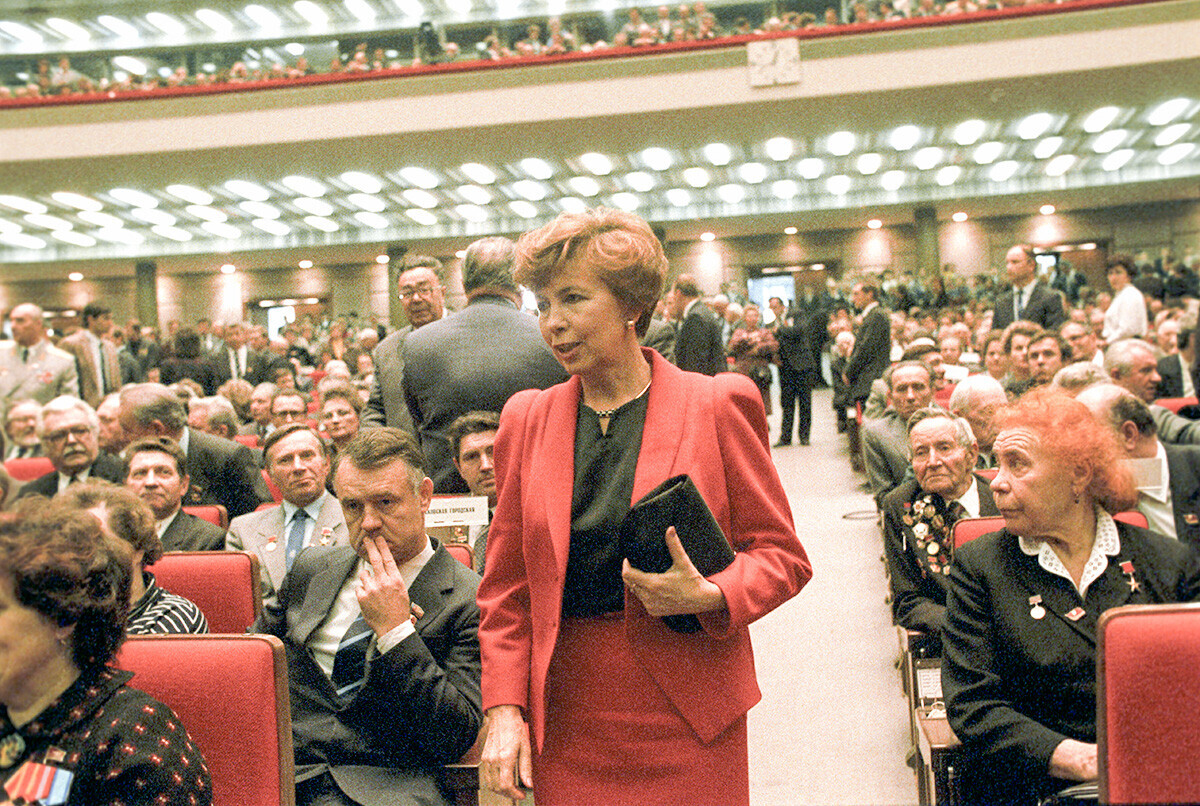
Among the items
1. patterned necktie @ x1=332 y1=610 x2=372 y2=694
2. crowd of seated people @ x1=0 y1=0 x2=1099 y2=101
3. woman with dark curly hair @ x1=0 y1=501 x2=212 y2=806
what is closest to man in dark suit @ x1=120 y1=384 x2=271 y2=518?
patterned necktie @ x1=332 y1=610 x2=372 y2=694

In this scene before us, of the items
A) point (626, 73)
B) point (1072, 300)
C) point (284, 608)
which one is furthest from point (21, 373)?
point (1072, 300)

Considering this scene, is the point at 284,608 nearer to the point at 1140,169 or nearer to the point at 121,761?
the point at 121,761

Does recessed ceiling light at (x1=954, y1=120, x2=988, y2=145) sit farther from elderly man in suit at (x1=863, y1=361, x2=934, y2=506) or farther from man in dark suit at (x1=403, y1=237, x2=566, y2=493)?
man in dark suit at (x1=403, y1=237, x2=566, y2=493)

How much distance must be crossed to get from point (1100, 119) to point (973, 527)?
1271 centimetres

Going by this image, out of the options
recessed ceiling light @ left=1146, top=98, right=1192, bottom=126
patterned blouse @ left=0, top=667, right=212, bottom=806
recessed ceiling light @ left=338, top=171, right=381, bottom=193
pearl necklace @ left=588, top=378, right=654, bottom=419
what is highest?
recessed ceiling light @ left=1146, top=98, right=1192, bottom=126

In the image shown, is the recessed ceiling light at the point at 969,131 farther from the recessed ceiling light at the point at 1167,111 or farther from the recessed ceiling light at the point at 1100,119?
the recessed ceiling light at the point at 1167,111

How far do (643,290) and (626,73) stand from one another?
10.1 m

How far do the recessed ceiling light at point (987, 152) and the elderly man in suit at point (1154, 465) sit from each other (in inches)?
488

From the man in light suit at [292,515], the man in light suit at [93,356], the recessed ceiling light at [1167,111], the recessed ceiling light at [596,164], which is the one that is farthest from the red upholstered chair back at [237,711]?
the recessed ceiling light at [1167,111]

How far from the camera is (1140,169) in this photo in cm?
1698

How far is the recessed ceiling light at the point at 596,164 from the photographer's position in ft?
44.2

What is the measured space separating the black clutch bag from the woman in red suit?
66mm

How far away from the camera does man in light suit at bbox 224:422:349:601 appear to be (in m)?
3.12

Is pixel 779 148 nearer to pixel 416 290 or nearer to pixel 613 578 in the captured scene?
pixel 416 290
